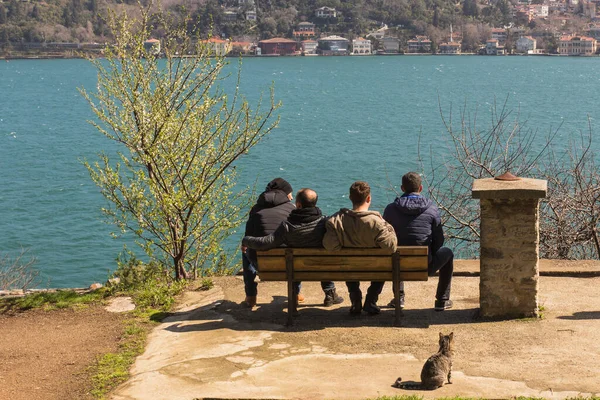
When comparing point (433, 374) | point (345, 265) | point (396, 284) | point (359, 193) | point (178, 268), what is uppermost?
point (359, 193)

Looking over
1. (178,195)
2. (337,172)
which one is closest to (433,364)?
(178,195)

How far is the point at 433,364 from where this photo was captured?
21.5ft

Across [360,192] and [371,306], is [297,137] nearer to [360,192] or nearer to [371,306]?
[371,306]

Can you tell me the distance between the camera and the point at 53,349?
8.19m

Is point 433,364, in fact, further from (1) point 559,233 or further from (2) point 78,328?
(1) point 559,233

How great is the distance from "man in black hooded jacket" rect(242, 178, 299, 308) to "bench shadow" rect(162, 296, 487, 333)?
265 millimetres

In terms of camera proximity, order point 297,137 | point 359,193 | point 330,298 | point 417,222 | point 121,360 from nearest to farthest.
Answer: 1. point 121,360
2. point 359,193
3. point 417,222
4. point 330,298
5. point 297,137

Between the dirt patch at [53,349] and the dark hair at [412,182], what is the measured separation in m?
2.89

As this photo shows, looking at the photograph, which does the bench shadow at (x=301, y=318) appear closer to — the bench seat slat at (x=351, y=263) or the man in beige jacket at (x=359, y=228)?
the bench seat slat at (x=351, y=263)

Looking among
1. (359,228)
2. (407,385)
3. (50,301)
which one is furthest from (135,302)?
(407,385)

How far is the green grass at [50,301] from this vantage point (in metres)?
9.60

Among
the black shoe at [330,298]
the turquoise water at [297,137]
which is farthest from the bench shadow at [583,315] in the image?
the turquoise water at [297,137]

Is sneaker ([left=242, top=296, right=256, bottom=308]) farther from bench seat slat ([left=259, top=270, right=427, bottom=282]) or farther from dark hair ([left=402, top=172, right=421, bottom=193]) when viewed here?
dark hair ([left=402, top=172, right=421, bottom=193])

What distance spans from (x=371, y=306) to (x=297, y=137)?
181ft
